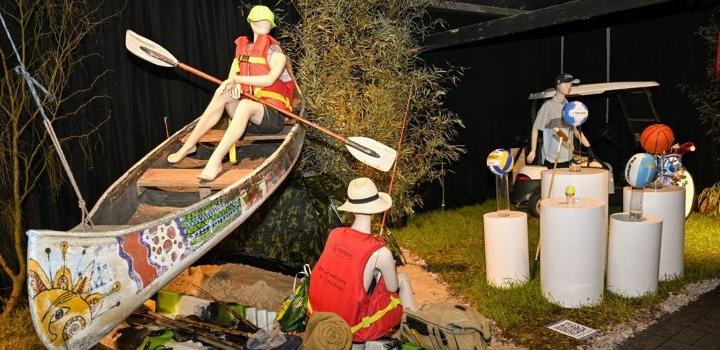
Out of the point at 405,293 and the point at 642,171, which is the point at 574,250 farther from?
the point at 405,293

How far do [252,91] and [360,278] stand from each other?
5.22ft

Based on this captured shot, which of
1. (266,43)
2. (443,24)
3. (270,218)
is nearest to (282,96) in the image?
(266,43)

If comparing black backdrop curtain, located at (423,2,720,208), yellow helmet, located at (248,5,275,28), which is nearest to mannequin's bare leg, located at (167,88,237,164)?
yellow helmet, located at (248,5,275,28)

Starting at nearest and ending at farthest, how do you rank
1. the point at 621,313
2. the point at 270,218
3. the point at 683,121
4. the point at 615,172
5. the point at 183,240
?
the point at 183,240 < the point at 621,313 < the point at 270,218 < the point at 615,172 < the point at 683,121

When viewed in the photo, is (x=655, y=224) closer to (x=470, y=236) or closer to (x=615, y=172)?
(x=470, y=236)

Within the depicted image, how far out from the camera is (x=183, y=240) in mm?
2701

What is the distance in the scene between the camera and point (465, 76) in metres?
6.95

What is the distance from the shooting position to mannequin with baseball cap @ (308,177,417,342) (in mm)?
2686

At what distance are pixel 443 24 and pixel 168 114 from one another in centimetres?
336

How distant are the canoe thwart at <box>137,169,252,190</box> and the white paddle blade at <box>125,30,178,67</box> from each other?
2.20ft

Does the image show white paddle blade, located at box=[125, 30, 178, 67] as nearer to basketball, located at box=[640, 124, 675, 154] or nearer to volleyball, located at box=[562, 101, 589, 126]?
volleyball, located at box=[562, 101, 589, 126]

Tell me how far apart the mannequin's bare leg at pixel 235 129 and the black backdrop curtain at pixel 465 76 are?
1484 millimetres

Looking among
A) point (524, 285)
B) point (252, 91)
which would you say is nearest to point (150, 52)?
point (252, 91)

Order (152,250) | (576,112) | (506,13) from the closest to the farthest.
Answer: (152,250)
(576,112)
(506,13)
